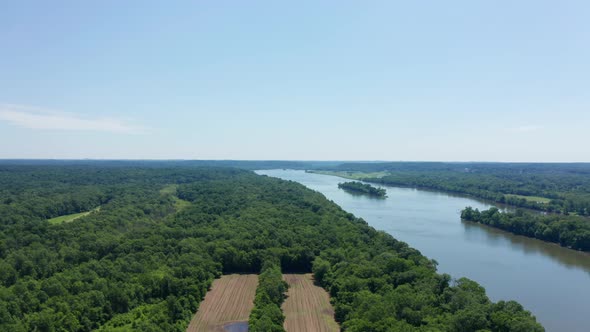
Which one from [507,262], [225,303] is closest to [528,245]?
[507,262]

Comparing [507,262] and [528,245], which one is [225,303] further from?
[528,245]

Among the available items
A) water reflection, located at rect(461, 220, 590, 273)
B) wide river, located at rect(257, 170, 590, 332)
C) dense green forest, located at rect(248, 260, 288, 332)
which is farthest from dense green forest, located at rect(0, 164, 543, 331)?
water reflection, located at rect(461, 220, 590, 273)

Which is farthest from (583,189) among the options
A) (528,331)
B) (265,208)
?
(528,331)

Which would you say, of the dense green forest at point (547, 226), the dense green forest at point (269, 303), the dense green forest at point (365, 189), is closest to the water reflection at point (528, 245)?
the dense green forest at point (547, 226)

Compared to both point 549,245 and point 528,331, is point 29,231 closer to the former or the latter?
point 528,331

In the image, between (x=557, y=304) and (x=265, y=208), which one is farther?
(x=265, y=208)

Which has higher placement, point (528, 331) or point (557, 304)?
point (528, 331)
